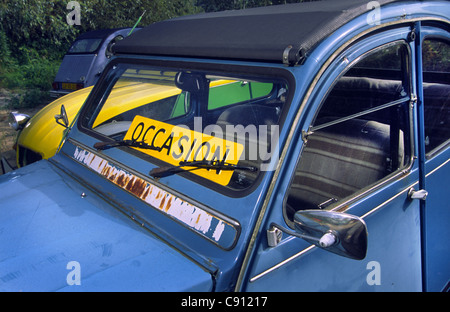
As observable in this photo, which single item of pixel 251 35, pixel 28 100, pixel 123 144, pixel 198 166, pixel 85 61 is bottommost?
pixel 198 166

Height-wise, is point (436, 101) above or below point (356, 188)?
above

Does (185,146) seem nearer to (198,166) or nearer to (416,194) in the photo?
(198,166)

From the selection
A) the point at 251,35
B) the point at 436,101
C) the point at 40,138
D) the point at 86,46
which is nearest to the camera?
the point at 251,35

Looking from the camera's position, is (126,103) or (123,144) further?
(126,103)

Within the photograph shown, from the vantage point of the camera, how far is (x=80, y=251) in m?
1.46

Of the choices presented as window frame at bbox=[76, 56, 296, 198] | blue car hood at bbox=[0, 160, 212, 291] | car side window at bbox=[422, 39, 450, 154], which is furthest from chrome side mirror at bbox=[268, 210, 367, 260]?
car side window at bbox=[422, 39, 450, 154]

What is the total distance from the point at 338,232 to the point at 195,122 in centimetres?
91

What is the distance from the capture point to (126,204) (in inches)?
69.8

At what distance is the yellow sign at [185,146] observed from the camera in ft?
5.40

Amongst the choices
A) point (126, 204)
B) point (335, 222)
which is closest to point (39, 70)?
point (126, 204)

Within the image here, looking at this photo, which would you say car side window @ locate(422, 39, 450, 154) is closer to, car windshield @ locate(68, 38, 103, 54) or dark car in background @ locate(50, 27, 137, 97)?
dark car in background @ locate(50, 27, 137, 97)

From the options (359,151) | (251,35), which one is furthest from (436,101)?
(251,35)

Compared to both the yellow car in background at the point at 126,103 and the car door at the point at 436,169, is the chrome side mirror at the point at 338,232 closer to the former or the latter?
the yellow car in background at the point at 126,103

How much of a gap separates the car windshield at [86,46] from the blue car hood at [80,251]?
6.27 m
